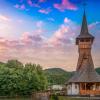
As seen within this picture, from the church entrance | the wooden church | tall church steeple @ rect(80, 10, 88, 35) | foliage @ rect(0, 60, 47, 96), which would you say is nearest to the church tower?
the wooden church

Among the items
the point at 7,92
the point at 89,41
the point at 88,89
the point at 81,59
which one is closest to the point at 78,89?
the point at 88,89

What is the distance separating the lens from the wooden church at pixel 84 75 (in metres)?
57.9

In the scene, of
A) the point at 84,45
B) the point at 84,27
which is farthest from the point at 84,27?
the point at 84,45

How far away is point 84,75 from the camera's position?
5853cm

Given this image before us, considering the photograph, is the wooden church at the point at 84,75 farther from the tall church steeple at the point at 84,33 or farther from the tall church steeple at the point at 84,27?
the tall church steeple at the point at 84,27

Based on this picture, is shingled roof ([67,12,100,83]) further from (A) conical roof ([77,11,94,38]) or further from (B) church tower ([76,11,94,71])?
(A) conical roof ([77,11,94,38])

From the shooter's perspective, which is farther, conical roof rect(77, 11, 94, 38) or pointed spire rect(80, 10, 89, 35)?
pointed spire rect(80, 10, 89, 35)

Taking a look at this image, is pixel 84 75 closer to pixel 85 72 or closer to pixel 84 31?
pixel 85 72

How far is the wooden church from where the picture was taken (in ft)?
190

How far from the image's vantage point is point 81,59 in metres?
63.6

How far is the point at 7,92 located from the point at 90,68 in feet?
94.8

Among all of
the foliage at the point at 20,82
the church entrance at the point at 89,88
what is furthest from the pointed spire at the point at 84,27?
the foliage at the point at 20,82

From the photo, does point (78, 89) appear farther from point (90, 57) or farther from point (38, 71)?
point (38, 71)

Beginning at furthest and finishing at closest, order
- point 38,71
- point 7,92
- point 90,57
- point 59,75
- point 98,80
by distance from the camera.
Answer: point 59,75 → point 38,71 → point 7,92 → point 90,57 → point 98,80
